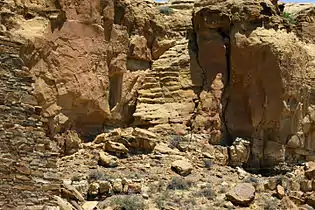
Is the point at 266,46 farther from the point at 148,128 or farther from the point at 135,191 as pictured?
the point at 135,191

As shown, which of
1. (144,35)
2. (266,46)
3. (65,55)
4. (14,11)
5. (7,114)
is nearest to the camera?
(7,114)

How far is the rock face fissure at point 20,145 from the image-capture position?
9617 mm

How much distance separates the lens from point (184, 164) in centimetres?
1722

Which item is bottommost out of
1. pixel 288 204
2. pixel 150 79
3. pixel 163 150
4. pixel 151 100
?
pixel 288 204

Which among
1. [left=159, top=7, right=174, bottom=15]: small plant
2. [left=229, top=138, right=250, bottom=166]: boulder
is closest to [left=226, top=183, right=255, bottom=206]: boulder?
[left=229, top=138, right=250, bottom=166]: boulder

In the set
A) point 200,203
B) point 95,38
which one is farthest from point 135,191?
point 95,38

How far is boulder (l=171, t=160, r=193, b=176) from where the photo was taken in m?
16.9

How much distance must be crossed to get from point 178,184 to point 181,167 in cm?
123

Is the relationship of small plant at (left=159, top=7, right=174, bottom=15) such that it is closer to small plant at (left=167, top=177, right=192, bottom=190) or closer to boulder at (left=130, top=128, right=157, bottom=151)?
boulder at (left=130, top=128, right=157, bottom=151)

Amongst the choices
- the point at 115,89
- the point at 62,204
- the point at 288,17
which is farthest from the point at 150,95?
the point at 62,204

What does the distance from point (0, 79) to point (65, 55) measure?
7617mm

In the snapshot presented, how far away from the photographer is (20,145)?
974cm

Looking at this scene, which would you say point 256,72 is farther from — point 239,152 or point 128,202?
point 128,202

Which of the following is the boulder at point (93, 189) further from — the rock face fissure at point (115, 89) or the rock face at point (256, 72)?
the rock face at point (256, 72)
